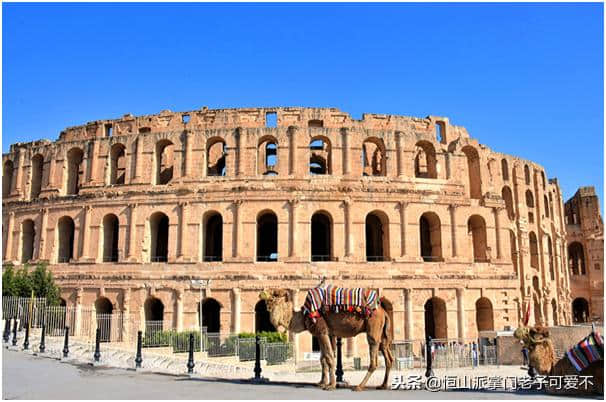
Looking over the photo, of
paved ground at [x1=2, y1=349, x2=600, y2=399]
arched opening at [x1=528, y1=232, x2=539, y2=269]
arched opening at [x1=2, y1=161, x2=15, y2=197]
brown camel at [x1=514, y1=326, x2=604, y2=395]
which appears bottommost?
paved ground at [x1=2, y1=349, x2=600, y2=399]

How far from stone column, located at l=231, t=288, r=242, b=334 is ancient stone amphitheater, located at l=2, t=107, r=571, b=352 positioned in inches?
2.7

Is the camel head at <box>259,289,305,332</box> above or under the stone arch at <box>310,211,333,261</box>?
under

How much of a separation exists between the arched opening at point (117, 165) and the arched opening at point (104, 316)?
270 inches

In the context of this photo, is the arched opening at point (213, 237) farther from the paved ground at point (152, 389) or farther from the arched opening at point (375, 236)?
the paved ground at point (152, 389)

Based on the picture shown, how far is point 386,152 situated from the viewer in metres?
28.9

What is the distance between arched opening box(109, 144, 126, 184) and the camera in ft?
99.6

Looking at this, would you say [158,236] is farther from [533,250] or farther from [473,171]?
[533,250]

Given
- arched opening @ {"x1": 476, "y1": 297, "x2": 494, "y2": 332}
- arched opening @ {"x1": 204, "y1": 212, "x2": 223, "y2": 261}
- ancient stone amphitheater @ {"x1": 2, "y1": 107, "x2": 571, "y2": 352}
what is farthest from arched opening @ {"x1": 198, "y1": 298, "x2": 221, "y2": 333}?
arched opening @ {"x1": 476, "y1": 297, "x2": 494, "y2": 332}

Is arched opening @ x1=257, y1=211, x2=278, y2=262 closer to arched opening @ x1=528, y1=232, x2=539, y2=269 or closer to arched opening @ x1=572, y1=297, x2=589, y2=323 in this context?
arched opening @ x1=528, y1=232, x2=539, y2=269

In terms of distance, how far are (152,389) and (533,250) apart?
33.1 meters

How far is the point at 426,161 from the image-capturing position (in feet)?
109

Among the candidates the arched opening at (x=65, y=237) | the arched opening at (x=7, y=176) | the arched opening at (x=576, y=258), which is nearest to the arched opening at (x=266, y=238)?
the arched opening at (x=65, y=237)

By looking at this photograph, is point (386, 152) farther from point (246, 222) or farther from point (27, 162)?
point (27, 162)

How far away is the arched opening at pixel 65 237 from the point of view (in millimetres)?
29906
